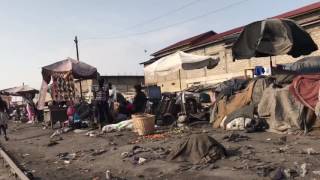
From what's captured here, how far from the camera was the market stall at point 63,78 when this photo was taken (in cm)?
2044

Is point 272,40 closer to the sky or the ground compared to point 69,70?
closer to the sky

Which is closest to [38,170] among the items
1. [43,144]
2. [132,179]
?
[132,179]

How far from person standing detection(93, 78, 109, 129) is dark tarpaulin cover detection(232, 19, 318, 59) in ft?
19.0

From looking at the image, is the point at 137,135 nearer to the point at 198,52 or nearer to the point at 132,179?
the point at 132,179

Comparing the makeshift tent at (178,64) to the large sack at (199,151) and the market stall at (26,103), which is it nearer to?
the large sack at (199,151)

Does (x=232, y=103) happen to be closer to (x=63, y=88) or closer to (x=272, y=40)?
(x=272, y=40)

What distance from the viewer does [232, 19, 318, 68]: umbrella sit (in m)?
13.1

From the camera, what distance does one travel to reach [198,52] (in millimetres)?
35438

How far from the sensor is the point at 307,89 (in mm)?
11164

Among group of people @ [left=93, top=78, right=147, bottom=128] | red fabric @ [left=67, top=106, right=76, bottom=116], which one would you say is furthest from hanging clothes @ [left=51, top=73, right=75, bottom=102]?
group of people @ [left=93, top=78, right=147, bottom=128]

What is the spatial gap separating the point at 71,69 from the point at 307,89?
11.5m

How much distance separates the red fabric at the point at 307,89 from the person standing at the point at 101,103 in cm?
801

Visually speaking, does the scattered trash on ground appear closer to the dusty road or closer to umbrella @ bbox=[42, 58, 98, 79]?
the dusty road

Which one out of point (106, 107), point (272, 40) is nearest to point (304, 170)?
point (272, 40)
